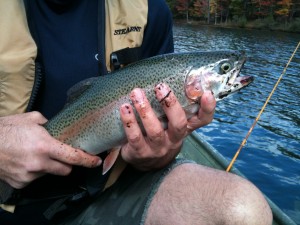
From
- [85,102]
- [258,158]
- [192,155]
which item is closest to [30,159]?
[85,102]

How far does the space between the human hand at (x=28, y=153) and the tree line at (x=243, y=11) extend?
44.1 metres

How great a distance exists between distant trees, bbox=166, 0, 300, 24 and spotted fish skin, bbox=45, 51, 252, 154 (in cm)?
4720

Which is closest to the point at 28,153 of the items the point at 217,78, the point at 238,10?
the point at 217,78

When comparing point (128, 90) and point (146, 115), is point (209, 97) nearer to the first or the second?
point (146, 115)

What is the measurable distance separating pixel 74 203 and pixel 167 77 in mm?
1115

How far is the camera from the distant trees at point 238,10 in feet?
161

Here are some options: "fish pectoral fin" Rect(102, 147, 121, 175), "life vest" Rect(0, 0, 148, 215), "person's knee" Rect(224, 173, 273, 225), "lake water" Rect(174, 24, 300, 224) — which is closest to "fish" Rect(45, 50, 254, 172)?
"fish pectoral fin" Rect(102, 147, 121, 175)

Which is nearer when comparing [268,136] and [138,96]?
[138,96]

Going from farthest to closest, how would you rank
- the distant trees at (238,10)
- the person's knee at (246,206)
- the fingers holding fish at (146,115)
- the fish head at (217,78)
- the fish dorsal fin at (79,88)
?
the distant trees at (238,10), the fish dorsal fin at (79,88), the fish head at (217,78), the fingers holding fish at (146,115), the person's knee at (246,206)

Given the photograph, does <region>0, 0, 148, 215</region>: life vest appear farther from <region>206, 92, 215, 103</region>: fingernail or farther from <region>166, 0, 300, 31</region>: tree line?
<region>166, 0, 300, 31</region>: tree line

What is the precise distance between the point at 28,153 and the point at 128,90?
72 centimetres

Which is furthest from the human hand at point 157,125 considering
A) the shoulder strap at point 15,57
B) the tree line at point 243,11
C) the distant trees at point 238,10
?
the distant trees at point 238,10

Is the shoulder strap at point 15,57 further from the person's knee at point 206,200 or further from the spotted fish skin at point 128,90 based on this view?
the person's knee at point 206,200

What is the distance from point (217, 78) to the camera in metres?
2.47
